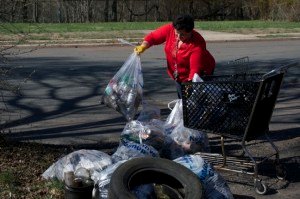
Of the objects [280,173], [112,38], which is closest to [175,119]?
[280,173]

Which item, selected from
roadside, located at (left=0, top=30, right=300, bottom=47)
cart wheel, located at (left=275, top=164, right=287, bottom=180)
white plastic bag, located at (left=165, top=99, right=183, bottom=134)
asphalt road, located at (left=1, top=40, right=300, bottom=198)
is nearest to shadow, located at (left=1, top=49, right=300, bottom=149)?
asphalt road, located at (left=1, top=40, right=300, bottom=198)

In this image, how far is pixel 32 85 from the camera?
11883 millimetres

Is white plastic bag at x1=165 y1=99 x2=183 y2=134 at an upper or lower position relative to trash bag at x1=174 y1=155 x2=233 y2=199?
upper

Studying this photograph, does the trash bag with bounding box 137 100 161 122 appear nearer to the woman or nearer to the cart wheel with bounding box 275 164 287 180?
the woman

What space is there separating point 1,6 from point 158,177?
2.30 m

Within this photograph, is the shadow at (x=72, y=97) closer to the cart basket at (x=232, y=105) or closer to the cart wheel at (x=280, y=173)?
the cart wheel at (x=280, y=173)

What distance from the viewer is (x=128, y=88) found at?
6.71m

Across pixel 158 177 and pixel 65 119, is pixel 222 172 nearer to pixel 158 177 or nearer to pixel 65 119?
pixel 158 177

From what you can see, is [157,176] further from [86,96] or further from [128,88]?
[86,96]

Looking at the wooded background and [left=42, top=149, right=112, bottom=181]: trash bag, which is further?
the wooded background

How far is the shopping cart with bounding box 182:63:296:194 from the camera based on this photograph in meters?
5.58

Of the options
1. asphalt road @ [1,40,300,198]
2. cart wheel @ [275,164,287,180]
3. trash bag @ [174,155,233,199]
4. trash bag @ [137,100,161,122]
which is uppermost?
trash bag @ [137,100,161,122]

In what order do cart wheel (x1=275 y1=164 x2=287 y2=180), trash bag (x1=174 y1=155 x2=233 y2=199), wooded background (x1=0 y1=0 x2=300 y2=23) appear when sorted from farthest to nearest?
wooded background (x1=0 y1=0 x2=300 y2=23), cart wheel (x1=275 y1=164 x2=287 y2=180), trash bag (x1=174 y1=155 x2=233 y2=199)

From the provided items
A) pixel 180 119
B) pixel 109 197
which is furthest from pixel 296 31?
pixel 109 197
